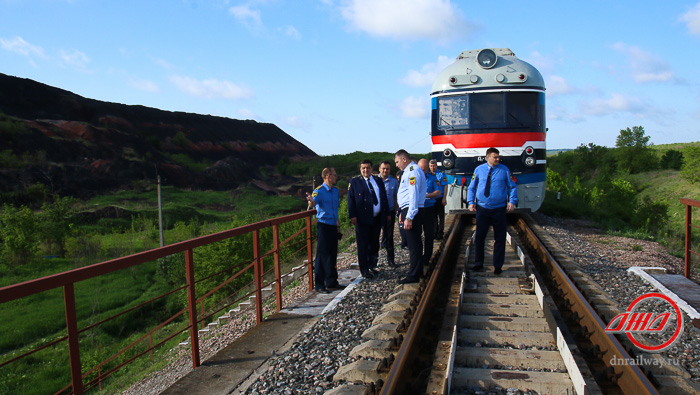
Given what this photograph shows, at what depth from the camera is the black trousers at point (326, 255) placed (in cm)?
707

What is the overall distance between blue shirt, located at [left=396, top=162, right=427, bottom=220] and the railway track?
897mm

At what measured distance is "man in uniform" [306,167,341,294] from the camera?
23.2ft

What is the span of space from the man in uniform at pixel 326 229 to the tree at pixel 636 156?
6668cm

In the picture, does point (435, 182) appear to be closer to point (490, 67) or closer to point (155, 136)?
point (490, 67)

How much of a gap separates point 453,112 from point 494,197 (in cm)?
558

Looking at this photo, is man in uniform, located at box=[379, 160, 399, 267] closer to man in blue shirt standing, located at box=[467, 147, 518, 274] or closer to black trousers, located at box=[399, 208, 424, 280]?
A: black trousers, located at box=[399, 208, 424, 280]

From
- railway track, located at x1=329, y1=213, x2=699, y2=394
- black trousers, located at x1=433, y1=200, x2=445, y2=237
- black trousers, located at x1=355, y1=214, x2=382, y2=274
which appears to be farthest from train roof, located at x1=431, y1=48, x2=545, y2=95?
railway track, located at x1=329, y1=213, x2=699, y2=394

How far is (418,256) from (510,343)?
2218 mm

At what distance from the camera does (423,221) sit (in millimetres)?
6844

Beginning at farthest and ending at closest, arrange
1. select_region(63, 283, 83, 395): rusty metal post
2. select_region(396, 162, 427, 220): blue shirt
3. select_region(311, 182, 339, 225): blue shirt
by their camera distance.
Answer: select_region(311, 182, 339, 225): blue shirt, select_region(396, 162, 427, 220): blue shirt, select_region(63, 283, 83, 395): rusty metal post

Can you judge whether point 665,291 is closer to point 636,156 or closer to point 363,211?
point 363,211

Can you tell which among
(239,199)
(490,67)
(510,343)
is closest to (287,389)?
(510,343)

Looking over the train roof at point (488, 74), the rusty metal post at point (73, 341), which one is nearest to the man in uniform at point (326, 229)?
the rusty metal post at point (73, 341)

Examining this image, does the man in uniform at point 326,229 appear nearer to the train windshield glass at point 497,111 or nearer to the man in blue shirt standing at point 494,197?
the man in blue shirt standing at point 494,197
